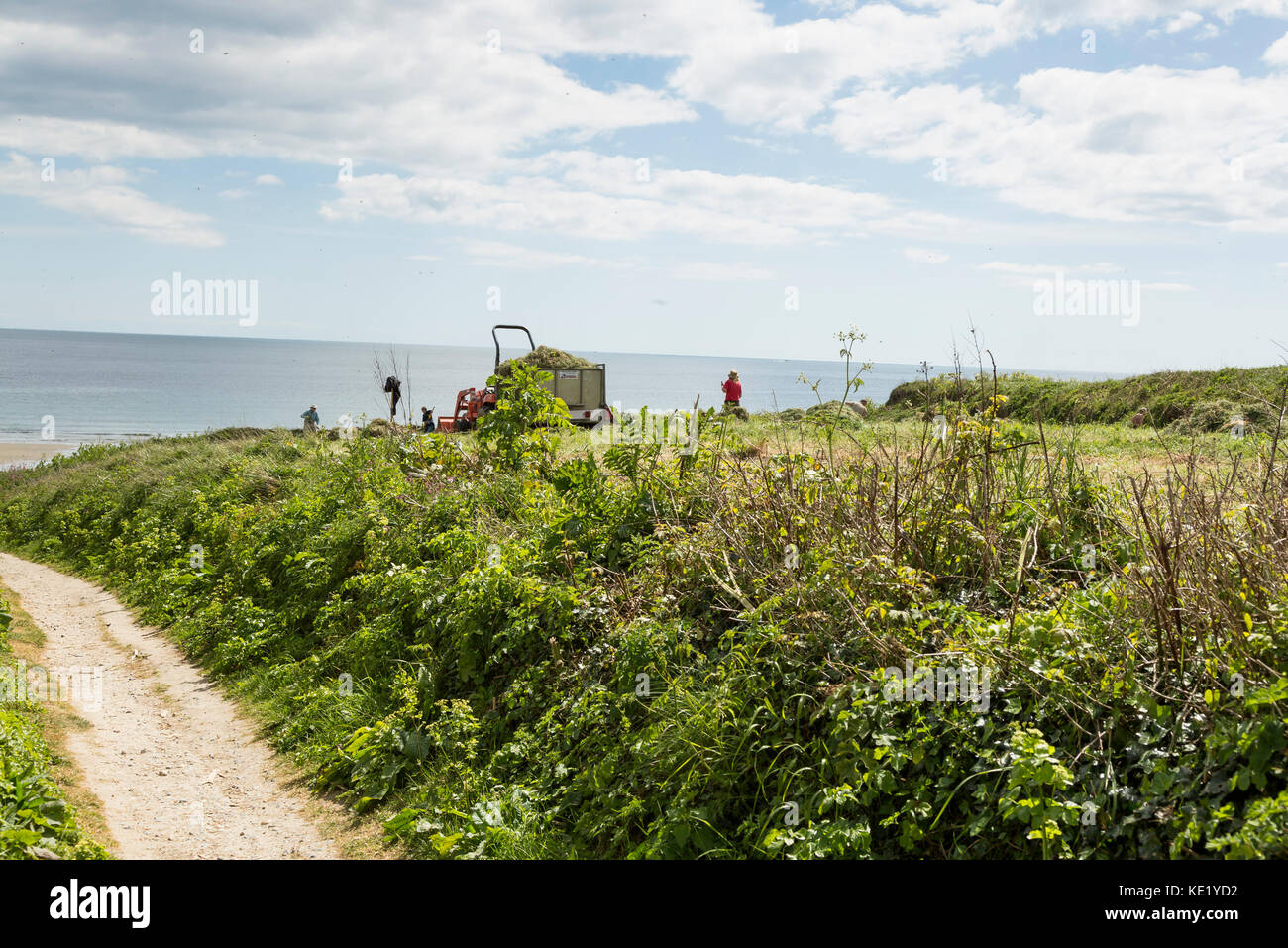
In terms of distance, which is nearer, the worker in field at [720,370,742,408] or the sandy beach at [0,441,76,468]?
the worker in field at [720,370,742,408]

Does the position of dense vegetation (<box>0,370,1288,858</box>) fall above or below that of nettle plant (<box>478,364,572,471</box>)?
below

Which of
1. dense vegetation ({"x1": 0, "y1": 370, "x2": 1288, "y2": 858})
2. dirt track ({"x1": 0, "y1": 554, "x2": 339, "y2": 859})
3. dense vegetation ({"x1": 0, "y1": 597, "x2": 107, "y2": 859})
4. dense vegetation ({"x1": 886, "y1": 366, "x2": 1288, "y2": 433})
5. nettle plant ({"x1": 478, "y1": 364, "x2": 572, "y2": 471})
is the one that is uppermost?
dense vegetation ({"x1": 886, "y1": 366, "x2": 1288, "y2": 433})

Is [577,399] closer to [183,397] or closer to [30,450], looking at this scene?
[30,450]

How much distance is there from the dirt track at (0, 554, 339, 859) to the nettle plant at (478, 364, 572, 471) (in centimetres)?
384

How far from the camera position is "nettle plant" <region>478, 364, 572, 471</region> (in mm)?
10008

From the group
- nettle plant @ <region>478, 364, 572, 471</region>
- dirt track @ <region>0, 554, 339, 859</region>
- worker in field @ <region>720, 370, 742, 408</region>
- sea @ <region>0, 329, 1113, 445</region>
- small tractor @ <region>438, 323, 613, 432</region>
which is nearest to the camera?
dirt track @ <region>0, 554, 339, 859</region>

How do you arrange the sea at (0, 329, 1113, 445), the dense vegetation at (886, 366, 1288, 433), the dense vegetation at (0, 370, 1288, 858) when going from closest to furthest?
the dense vegetation at (0, 370, 1288, 858) → the dense vegetation at (886, 366, 1288, 433) → the sea at (0, 329, 1113, 445)

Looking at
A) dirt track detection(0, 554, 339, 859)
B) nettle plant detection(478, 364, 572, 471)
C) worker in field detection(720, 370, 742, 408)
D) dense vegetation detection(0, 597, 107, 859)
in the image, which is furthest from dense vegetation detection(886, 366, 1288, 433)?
dense vegetation detection(0, 597, 107, 859)

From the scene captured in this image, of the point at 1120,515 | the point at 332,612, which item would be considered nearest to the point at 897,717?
the point at 1120,515

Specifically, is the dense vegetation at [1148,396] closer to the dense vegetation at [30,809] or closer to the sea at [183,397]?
the sea at [183,397]

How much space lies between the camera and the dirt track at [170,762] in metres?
5.92

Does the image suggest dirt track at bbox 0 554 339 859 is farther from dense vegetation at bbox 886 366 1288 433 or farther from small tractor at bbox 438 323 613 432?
small tractor at bbox 438 323 613 432

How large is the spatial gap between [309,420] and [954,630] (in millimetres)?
22575
